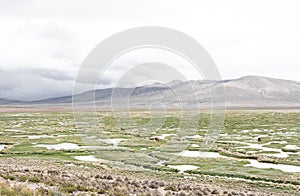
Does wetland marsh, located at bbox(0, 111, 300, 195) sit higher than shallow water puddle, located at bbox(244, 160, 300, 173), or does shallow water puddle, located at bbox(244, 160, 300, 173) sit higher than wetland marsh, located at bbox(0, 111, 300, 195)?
wetland marsh, located at bbox(0, 111, 300, 195)

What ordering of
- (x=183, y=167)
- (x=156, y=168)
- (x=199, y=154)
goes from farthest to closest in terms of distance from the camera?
(x=199, y=154) < (x=183, y=167) < (x=156, y=168)

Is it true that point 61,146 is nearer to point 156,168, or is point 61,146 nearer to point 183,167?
point 156,168

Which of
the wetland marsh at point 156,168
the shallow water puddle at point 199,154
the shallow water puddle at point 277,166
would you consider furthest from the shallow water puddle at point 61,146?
the shallow water puddle at point 277,166

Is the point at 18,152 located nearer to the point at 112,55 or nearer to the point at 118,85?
the point at 118,85

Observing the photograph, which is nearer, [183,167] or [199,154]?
[183,167]

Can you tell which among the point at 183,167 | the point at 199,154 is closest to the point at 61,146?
the point at 199,154

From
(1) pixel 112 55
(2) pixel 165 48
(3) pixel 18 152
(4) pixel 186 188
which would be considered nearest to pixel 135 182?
(4) pixel 186 188

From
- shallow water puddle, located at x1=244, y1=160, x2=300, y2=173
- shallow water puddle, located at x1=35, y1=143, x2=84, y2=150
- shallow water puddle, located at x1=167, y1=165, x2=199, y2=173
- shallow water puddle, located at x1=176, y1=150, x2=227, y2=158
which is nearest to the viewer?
shallow water puddle, located at x1=167, y1=165, x2=199, y2=173

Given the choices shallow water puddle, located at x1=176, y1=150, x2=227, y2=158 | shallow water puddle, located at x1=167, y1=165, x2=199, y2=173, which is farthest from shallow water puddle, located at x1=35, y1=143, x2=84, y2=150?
shallow water puddle, located at x1=167, y1=165, x2=199, y2=173

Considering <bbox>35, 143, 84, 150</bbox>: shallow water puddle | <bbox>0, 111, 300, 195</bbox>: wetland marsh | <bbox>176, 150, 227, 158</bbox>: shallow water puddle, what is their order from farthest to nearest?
<bbox>35, 143, 84, 150</bbox>: shallow water puddle
<bbox>176, 150, 227, 158</bbox>: shallow water puddle
<bbox>0, 111, 300, 195</bbox>: wetland marsh

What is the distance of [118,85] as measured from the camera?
31.5 metres

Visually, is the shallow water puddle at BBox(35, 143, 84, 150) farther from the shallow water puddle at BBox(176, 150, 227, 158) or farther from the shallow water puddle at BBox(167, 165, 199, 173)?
the shallow water puddle at BBox(167, 165, 199, 173)

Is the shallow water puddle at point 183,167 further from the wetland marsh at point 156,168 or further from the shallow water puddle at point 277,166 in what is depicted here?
the shallow water puddle at point 277,166

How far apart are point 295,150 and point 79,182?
35.9 meters
